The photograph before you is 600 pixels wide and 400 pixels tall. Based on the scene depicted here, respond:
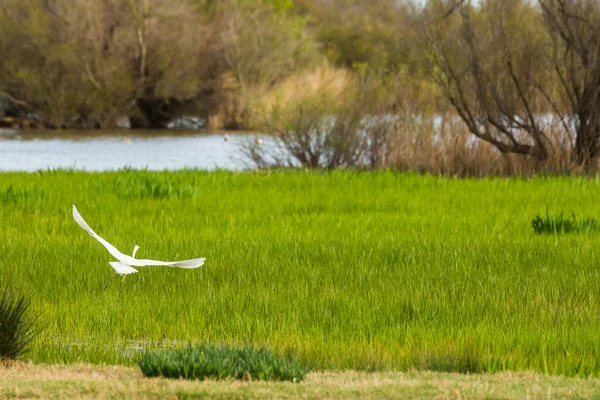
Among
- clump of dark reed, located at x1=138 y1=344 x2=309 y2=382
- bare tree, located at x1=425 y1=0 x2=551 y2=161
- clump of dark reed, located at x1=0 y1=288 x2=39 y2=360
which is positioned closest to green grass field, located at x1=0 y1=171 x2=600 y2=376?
clump of dark reed, located at x1=0 y1=288 x2=39 y2=360

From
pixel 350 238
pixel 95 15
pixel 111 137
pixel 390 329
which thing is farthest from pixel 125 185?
pixel 95 15

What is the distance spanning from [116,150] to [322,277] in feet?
93.6

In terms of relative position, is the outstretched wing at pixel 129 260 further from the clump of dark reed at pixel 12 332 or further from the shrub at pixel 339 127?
the shrub at pixel 339 127

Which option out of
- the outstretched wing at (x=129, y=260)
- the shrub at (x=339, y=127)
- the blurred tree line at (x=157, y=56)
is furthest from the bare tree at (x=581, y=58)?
the outstretched wing at (x=129, y=260)

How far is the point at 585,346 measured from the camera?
585cm

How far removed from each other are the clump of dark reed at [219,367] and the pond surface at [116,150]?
20257 mm

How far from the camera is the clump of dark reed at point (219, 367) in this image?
4.72 m

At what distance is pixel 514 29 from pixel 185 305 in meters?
14.3

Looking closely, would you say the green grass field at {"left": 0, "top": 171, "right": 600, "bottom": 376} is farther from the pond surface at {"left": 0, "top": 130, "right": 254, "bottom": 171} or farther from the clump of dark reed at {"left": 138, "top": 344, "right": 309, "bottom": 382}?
the pond surface at {"left": 0, "top": 130, "right": 254, "bottom": 171}

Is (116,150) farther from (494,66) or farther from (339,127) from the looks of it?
(494,66)

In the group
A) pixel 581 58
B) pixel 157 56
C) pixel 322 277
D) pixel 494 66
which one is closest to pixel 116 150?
pixel 157 56

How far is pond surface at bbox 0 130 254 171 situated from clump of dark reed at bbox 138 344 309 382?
20257 millimetres

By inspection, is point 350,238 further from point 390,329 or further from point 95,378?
point 95,378

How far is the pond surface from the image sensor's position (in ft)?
98.9
